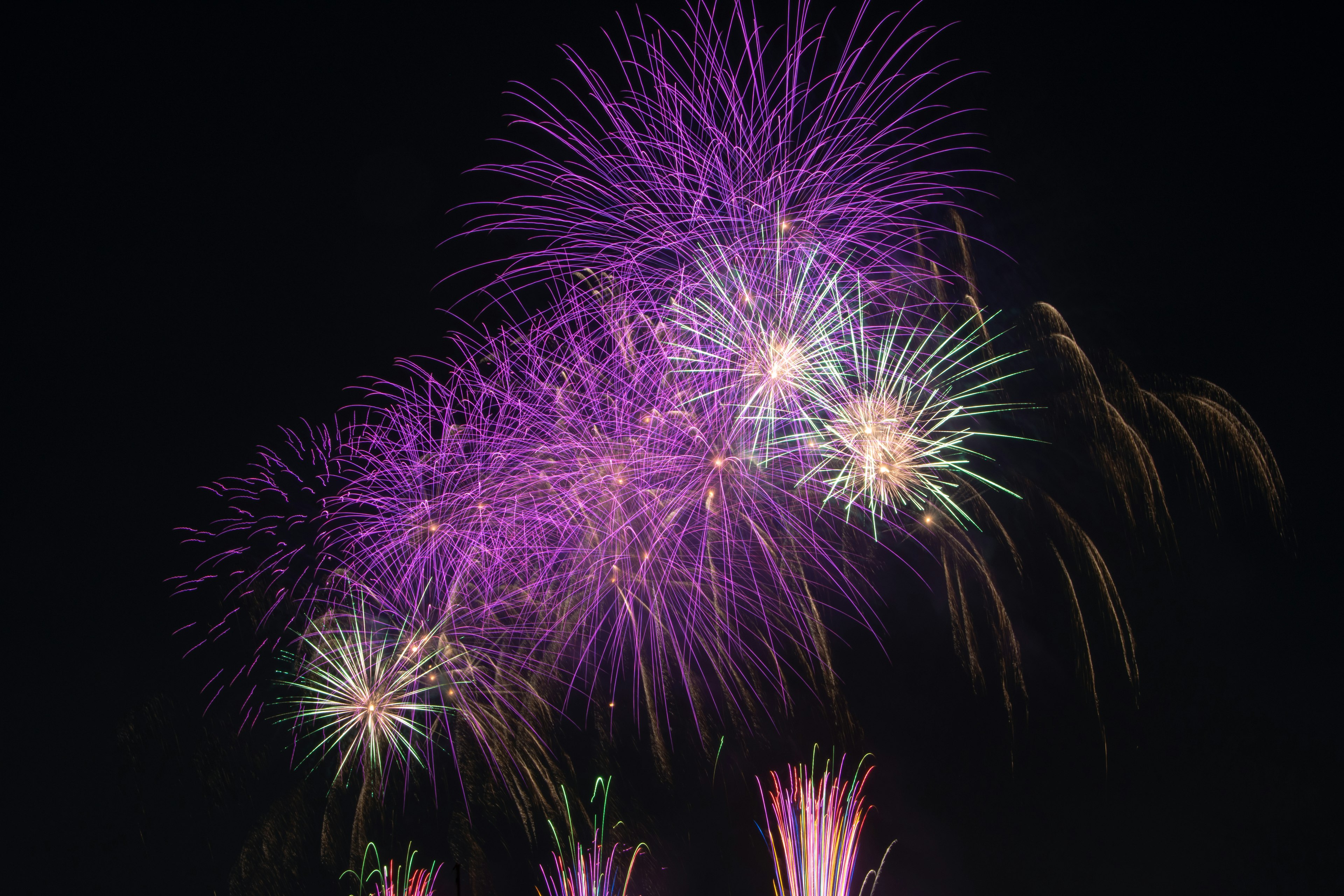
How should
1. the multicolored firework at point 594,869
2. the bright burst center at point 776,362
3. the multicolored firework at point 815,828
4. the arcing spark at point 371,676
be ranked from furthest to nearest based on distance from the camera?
1. the multicolored firework at point 594,869
2. the arcing spark at point 371,676
3. the multicolored firework at point 815,828
4. the bright burst center at point 776,362

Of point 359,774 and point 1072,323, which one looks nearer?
point 1072,323

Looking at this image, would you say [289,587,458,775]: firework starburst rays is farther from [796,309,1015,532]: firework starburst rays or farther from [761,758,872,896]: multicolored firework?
[796,309,1015,532]: firework starburst rays

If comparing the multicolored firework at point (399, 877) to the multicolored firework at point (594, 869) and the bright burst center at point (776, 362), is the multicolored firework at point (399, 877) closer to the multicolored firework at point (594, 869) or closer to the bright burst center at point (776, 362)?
the multicolored firework at point (594, 869)

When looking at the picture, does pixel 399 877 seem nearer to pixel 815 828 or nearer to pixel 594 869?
pixel 594 869

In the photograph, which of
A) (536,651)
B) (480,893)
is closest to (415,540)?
(536,651)

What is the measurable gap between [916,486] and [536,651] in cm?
696

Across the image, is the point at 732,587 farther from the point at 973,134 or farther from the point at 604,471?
the point at 973,134

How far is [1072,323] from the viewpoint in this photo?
14.0 meters

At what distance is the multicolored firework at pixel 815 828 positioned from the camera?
14133 mm

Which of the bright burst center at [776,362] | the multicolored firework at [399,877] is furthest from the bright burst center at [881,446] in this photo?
the multicolored firework at [399,877]

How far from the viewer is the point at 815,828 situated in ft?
48.9

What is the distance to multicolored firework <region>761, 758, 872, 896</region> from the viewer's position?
14133mm

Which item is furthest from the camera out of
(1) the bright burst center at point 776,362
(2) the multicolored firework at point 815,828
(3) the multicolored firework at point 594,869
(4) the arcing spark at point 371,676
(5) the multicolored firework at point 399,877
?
(5) the multicolored firework at point 399,877

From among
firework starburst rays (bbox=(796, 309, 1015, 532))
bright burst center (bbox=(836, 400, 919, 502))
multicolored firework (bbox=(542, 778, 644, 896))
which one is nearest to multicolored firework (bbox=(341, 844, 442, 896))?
multicolored firework (bbox=(542, 778, 644, 896))
